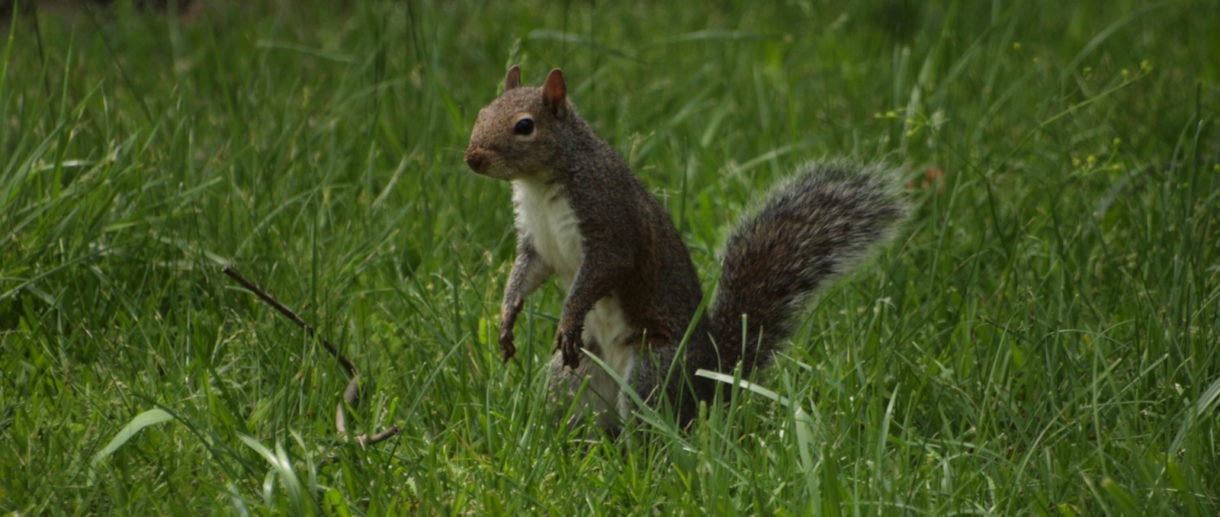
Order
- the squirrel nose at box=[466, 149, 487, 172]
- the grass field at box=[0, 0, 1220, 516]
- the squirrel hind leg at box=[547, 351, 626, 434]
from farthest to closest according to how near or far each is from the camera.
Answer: the squirrel hind leg at box=[547, 351, 626, 434] < the squirrel nose at box=[466, 149, 487, 172] < the grass field at box=[0, 0, 1220, 516]

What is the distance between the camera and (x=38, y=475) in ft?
7.24

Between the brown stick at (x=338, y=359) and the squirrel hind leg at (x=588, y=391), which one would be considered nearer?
the brown stick at (x=338, y=359)

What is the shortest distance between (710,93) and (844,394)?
2227 mm

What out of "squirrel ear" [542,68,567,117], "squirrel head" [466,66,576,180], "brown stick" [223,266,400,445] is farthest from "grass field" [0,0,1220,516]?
"squirrel ear" [542,68,567,117]

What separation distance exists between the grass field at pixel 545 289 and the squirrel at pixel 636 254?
0.34 ft

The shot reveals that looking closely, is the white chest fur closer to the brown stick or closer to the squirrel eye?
the squirrel eye

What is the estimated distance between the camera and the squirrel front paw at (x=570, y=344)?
2.55 m

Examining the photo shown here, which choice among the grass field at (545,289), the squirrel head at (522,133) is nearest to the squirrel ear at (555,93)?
the squirrel head at (522,133)

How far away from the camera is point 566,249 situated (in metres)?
2.60

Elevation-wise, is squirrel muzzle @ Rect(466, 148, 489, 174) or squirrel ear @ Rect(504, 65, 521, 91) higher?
squirrel ear @ Rect(504, 65, 521, 91)

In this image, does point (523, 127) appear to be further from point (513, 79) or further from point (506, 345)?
→ point (506, 345)

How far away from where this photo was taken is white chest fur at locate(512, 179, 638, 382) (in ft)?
8.47

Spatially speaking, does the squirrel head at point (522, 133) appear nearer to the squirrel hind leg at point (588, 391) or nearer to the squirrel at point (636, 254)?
the squirrel at point (636, 254)

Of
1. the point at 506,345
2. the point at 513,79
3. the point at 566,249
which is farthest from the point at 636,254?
the point at 513,79
